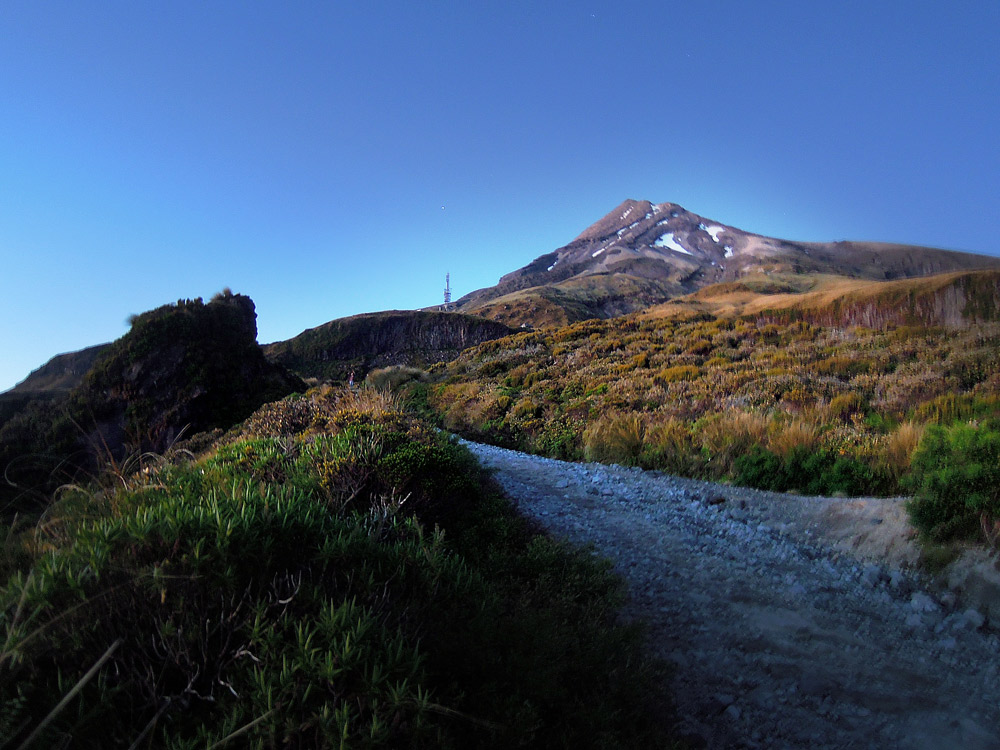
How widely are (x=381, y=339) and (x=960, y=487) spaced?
185 ft

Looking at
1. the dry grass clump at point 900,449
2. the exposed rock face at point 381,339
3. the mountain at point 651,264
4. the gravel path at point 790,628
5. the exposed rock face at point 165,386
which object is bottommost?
the gravel path at point 790,628

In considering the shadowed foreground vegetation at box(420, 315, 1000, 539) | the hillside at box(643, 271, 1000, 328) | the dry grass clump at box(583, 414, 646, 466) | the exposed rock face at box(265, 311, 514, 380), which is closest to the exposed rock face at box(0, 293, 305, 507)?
the shadowed foreground vegetation at box(420, 315, 1000, 539)

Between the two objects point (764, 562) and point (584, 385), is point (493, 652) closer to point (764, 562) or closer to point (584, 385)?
point (764, 562)

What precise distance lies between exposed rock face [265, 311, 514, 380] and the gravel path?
4462cm

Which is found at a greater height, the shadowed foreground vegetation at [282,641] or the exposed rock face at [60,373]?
the exposed rock face at [60,373]

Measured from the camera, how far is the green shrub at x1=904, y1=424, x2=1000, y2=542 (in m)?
4.64

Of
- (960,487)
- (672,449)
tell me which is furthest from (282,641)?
(672,449)

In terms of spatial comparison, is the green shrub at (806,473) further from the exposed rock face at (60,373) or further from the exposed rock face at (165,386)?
the exposed rock face at (60,373)

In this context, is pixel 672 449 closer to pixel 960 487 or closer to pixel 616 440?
pixel 616 440

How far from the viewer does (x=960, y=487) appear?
4824mm

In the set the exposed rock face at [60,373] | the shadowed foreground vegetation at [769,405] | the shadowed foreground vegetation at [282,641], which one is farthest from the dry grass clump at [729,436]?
the exposed rock face at [60,373]

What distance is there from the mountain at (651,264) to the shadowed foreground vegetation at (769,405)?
24.7m

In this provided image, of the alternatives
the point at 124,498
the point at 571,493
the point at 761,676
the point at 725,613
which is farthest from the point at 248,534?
the point at 571,493

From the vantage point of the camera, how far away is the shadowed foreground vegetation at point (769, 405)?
6.50m
